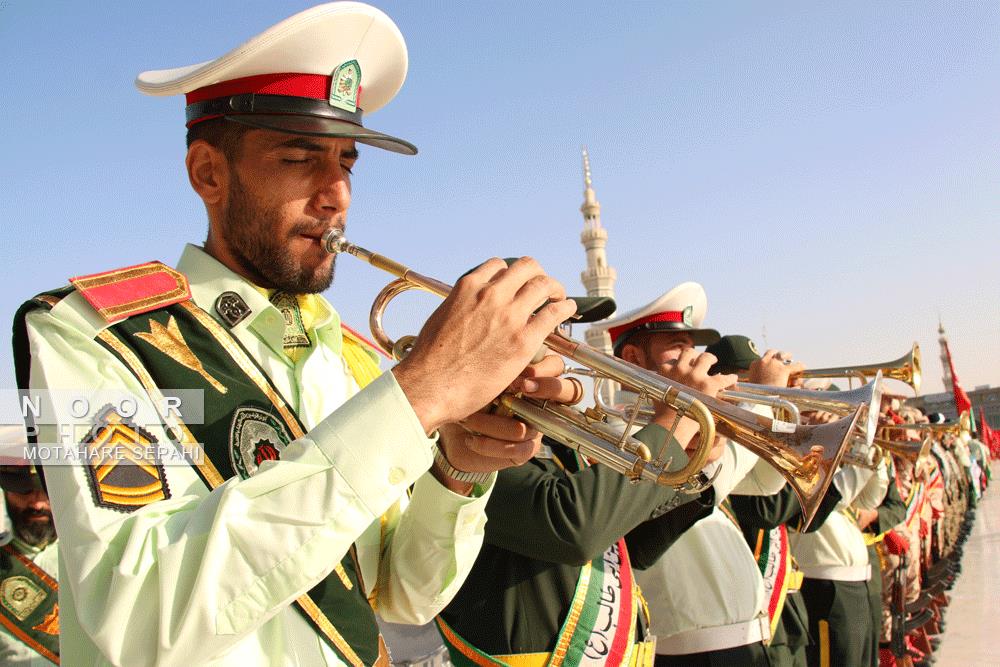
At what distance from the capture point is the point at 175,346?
73.8 inches

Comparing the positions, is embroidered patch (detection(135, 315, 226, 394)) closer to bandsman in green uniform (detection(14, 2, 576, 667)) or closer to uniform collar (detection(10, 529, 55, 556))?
bandsman in green uniform (detection(14, 2, 576, 667))

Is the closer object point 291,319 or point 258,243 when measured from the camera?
point 258,243

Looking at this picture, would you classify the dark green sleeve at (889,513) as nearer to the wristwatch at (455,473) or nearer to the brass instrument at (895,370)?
the brass instrument at (895,370)

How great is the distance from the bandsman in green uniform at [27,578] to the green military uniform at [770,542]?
11.2ft

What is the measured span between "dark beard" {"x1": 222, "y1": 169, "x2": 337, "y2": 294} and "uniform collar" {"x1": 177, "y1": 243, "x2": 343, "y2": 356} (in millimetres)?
43

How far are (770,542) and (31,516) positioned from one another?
3.99 m

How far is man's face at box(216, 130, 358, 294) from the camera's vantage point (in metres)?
2.14

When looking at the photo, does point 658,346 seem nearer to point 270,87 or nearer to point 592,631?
point 592,631

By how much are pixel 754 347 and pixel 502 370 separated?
4.79 meters

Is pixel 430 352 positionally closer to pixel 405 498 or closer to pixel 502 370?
pixel 502 370

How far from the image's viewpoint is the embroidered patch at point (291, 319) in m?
2.23

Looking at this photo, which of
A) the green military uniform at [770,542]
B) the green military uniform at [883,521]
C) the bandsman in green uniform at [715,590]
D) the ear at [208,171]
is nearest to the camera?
the ear at [208,171]

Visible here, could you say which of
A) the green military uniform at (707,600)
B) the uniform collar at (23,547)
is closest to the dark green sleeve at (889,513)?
the green military uniform at (707,600)

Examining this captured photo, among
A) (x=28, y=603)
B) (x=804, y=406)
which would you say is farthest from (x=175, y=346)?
(x=804, y=406)
